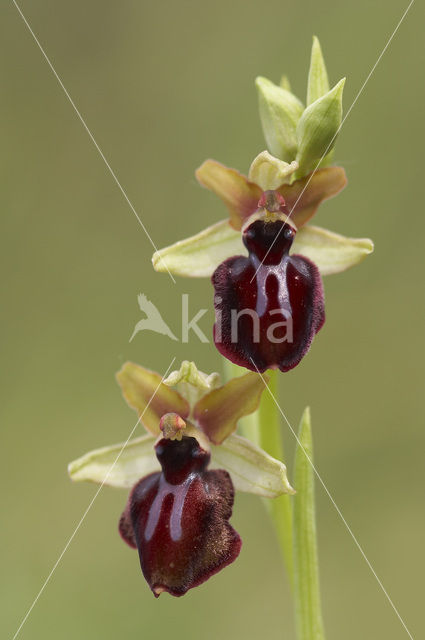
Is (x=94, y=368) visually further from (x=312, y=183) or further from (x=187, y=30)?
(x=312, y=183)

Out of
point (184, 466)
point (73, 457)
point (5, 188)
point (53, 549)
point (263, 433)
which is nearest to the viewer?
point (184, 466)

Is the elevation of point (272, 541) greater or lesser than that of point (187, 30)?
lesser

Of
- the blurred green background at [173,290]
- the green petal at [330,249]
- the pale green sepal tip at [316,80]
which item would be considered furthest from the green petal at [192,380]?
the blurred green background at [173,290]

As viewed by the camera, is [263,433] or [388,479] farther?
[388,479]

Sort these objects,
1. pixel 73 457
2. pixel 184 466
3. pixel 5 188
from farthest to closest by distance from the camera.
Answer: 1. pixel 5 188
2. pixel 73 457
3. pixel 184 466

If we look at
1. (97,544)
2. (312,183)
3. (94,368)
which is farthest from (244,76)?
(312,183)

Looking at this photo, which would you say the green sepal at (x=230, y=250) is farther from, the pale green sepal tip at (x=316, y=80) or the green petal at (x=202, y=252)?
the pale green sepal tip at (x=316, y=80)
